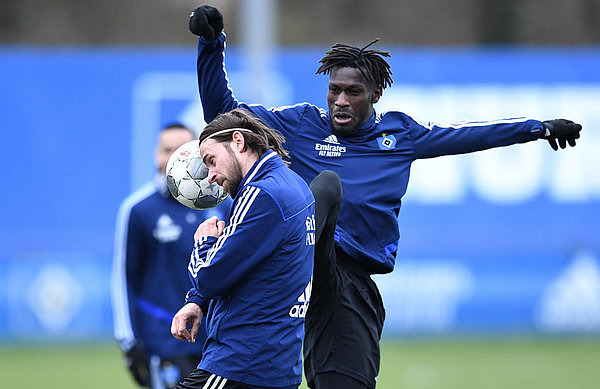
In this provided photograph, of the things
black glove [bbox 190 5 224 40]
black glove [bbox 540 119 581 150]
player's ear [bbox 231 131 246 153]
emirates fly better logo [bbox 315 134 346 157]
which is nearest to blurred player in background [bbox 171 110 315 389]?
player's ear [bbox 231 131 246 153]

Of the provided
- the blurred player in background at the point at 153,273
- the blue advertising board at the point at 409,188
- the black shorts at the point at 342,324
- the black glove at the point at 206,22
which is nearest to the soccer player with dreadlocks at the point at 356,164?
the black shorts at the point at 342,324

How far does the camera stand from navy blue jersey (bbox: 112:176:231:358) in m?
7.38

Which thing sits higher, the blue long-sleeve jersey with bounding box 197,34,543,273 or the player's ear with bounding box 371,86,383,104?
the player's ear with bounding box 371,86,383,104

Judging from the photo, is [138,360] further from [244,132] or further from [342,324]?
[244,132]

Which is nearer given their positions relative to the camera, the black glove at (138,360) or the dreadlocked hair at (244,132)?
the dreadlocked hair at (244,132)

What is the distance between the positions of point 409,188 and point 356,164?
828 cm

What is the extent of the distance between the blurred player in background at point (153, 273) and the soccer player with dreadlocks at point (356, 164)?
1.47 m

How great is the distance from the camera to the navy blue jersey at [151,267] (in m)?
7.38

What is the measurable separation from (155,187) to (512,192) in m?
7.81

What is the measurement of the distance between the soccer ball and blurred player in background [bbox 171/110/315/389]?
0.43 metres

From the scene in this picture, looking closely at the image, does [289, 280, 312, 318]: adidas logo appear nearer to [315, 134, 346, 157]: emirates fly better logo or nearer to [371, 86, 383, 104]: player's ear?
[315, 134, 346, 157]: emirates fly better logo

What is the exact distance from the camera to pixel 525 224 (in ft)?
47.6

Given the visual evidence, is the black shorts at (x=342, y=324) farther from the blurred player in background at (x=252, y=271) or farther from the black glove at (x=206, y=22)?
the black glove at (x=206, y=22)

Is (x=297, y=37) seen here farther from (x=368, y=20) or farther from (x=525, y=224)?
(x=525, y=224)
